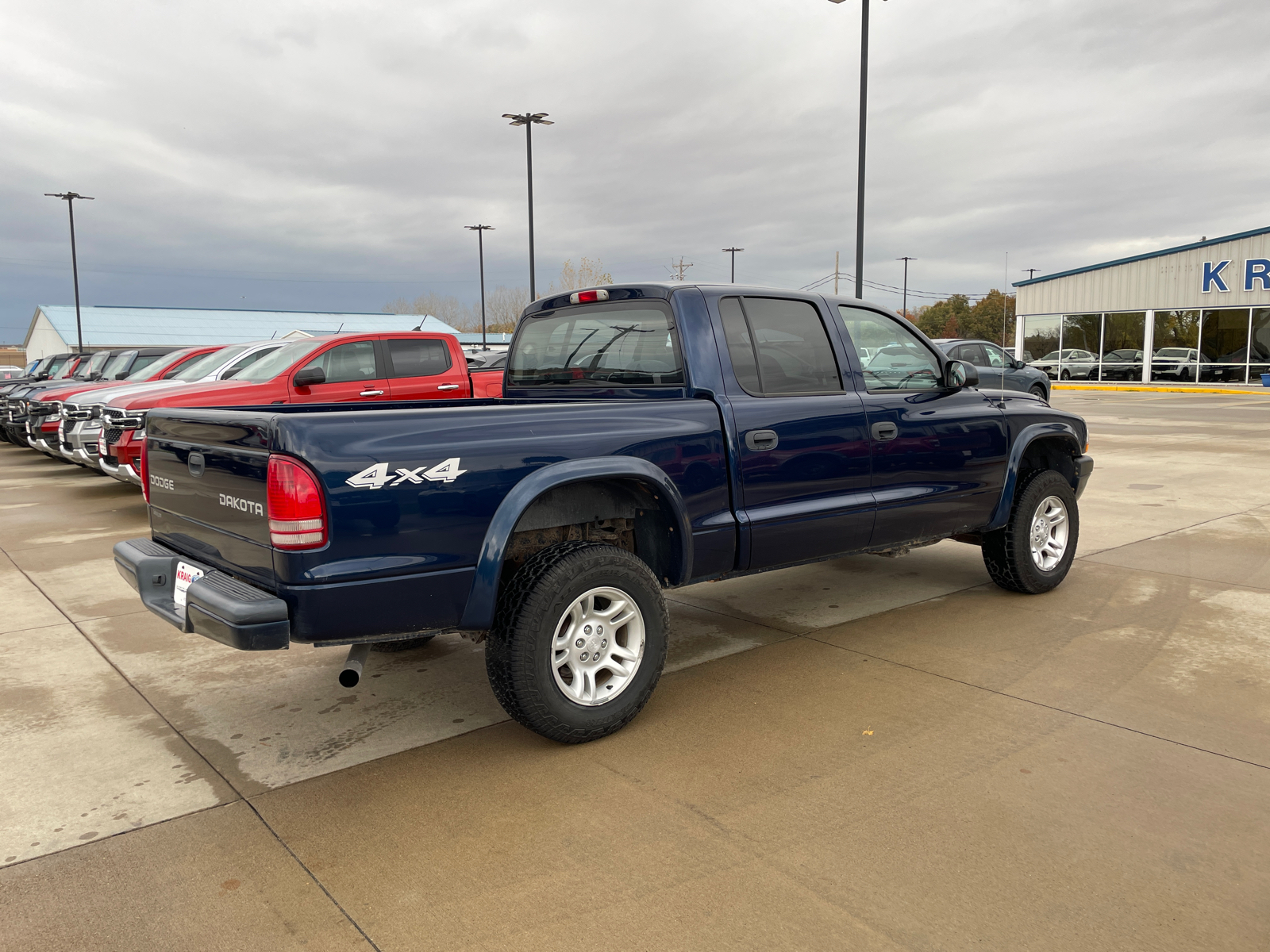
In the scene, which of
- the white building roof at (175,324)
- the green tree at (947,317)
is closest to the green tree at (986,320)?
the green tree at (947,317)

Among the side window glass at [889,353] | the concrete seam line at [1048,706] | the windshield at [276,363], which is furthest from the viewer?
the windshield at [276,363]

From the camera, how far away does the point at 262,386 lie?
30.4 ft

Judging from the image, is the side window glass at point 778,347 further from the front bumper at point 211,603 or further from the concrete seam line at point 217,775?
the concrete seam line at point 217,775

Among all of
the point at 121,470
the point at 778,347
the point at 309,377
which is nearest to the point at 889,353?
the point at 778,347

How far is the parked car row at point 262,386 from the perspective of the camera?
908cm

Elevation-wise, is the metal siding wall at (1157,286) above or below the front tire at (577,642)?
above

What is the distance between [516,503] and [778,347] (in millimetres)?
1753

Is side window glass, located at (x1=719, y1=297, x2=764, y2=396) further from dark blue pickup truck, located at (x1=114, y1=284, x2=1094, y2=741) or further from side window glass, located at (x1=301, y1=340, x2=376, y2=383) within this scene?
side window glass, located at (x1=301, y1=340, x2=376, y2=383)

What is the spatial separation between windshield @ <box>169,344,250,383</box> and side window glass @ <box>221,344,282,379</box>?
289 mm

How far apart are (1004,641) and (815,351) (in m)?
1.83

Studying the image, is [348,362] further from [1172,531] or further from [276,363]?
[1172,531]

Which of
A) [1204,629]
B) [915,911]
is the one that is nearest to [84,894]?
Answer: [915,911]

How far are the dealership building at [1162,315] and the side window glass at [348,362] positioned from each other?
3139 centimetres

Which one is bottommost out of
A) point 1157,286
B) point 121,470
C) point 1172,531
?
point 1172,531
